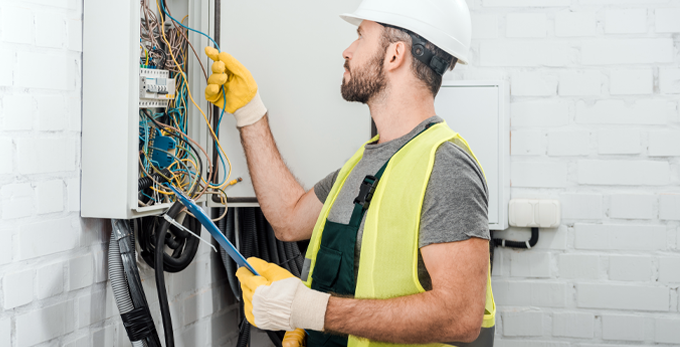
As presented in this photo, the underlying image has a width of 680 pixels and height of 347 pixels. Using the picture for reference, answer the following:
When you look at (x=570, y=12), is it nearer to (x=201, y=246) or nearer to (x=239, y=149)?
(x=239, y=149)

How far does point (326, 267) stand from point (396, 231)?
21 cm

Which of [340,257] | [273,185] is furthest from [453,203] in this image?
[273,185]

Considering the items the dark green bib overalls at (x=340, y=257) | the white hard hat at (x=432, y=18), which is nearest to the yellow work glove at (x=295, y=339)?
the dark green bib overalls at (x=340, y=257)

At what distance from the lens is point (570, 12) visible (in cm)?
187

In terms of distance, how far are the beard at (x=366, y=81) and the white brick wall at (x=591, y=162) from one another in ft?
2.64

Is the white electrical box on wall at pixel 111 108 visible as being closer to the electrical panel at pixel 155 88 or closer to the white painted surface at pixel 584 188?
the electrical panel at pixel 155 88

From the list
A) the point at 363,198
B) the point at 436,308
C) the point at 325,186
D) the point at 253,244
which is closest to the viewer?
the point at 436,308

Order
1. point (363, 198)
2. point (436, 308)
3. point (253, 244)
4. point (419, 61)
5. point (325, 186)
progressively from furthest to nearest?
point (253, 244) → point (325, 186) → point (419, 61) → point (363, 198) → point (436, 308)

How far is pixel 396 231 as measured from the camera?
3.28ft

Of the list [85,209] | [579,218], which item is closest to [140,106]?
[85,209]

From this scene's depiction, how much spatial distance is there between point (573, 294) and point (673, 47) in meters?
1.01

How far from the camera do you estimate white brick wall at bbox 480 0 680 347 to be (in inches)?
72.7

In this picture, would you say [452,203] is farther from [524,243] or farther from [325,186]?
[524,243]

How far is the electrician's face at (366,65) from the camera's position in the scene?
4.02 feet
